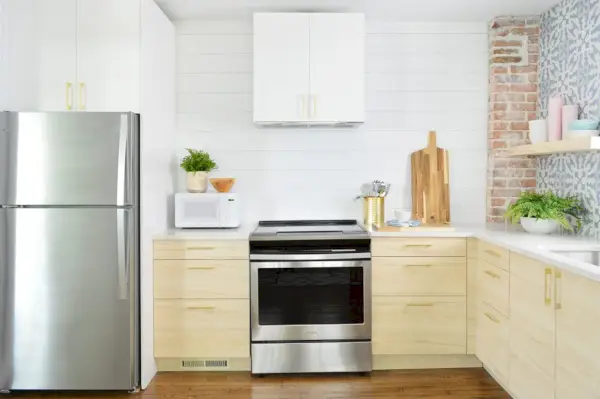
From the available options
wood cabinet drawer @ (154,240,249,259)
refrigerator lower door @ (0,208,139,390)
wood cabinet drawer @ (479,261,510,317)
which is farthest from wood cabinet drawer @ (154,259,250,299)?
wood cabinet drawer @ (479,261,510,317)

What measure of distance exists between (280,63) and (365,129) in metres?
0.83

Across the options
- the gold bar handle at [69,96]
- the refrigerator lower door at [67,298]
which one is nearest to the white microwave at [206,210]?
the refrigerator lower door at [67,298]

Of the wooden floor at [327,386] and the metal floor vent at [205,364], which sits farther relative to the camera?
the metal floor vent at [205,364]

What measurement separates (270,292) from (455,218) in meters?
1.58

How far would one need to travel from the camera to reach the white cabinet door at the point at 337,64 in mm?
3578

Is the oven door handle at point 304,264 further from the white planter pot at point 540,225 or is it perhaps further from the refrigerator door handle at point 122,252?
the white planter pot at point 540,225

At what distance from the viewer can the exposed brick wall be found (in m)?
3.83

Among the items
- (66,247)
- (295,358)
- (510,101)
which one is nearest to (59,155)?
(66,247)

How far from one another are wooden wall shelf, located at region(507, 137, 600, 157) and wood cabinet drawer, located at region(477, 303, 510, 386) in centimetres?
98

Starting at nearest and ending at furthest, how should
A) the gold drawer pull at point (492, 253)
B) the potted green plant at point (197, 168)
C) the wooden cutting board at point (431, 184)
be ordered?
the gold drawer pull at point (492, 253) < the potted green plant at point (197, 168) < the wooden cutting board at point (431, 184)

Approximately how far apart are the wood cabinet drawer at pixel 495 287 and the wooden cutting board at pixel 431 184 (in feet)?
2.42

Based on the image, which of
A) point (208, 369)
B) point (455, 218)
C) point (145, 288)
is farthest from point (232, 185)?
point (455, 218)

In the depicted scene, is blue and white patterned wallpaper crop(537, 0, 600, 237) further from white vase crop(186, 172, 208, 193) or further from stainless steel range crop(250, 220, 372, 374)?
white vase crop(186, 172, 208, 193)

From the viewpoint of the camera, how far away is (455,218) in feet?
13.2
